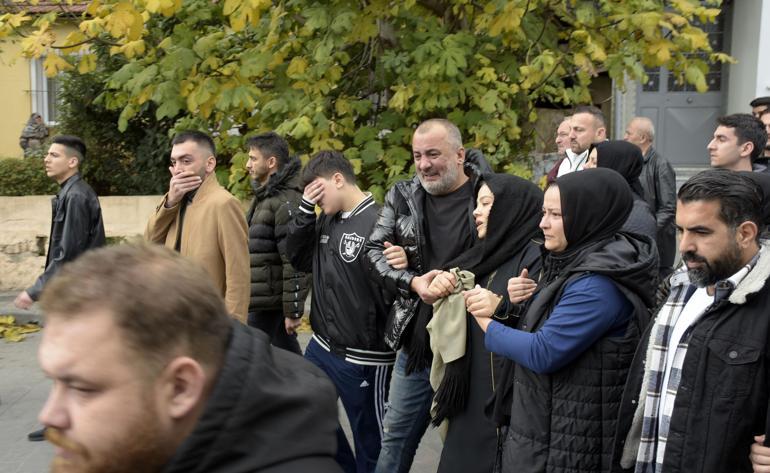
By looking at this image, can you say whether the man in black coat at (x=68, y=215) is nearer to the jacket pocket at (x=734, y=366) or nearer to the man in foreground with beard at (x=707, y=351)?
the man in foreground with beard at (x=707, y=351)

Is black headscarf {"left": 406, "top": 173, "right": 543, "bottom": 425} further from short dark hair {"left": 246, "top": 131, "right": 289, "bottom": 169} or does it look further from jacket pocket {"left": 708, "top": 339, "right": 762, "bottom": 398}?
short dark hair {"left": 246, "top": 131, "right": 289, "bottom": 169}

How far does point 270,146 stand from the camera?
562cm

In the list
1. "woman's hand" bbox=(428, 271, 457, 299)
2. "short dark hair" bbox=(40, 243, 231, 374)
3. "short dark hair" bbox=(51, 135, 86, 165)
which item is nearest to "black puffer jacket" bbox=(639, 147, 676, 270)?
"woman's hand" bbox=(428, 271, 457, 299)

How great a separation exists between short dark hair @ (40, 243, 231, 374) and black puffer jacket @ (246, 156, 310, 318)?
3.87 m

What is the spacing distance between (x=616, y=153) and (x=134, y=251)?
13.2ft

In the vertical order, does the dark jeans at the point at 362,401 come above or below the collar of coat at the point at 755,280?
below

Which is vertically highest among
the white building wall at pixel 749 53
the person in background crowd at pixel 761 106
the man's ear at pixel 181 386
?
the white building wall at pixel 749 53

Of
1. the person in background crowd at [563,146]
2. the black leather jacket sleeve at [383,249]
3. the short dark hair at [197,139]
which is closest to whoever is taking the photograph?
the black leather jacket sleeve at [383,249]

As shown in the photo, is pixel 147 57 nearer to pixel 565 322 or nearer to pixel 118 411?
pixel 565 322

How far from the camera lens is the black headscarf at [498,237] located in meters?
3.74

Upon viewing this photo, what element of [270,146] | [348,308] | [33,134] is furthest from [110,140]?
[348,308]

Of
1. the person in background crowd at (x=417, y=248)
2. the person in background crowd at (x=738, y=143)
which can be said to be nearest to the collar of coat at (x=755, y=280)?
the person in background crowd at (x=417, y=248)

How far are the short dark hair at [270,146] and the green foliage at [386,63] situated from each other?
0.97 metres

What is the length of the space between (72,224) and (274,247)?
146cm
